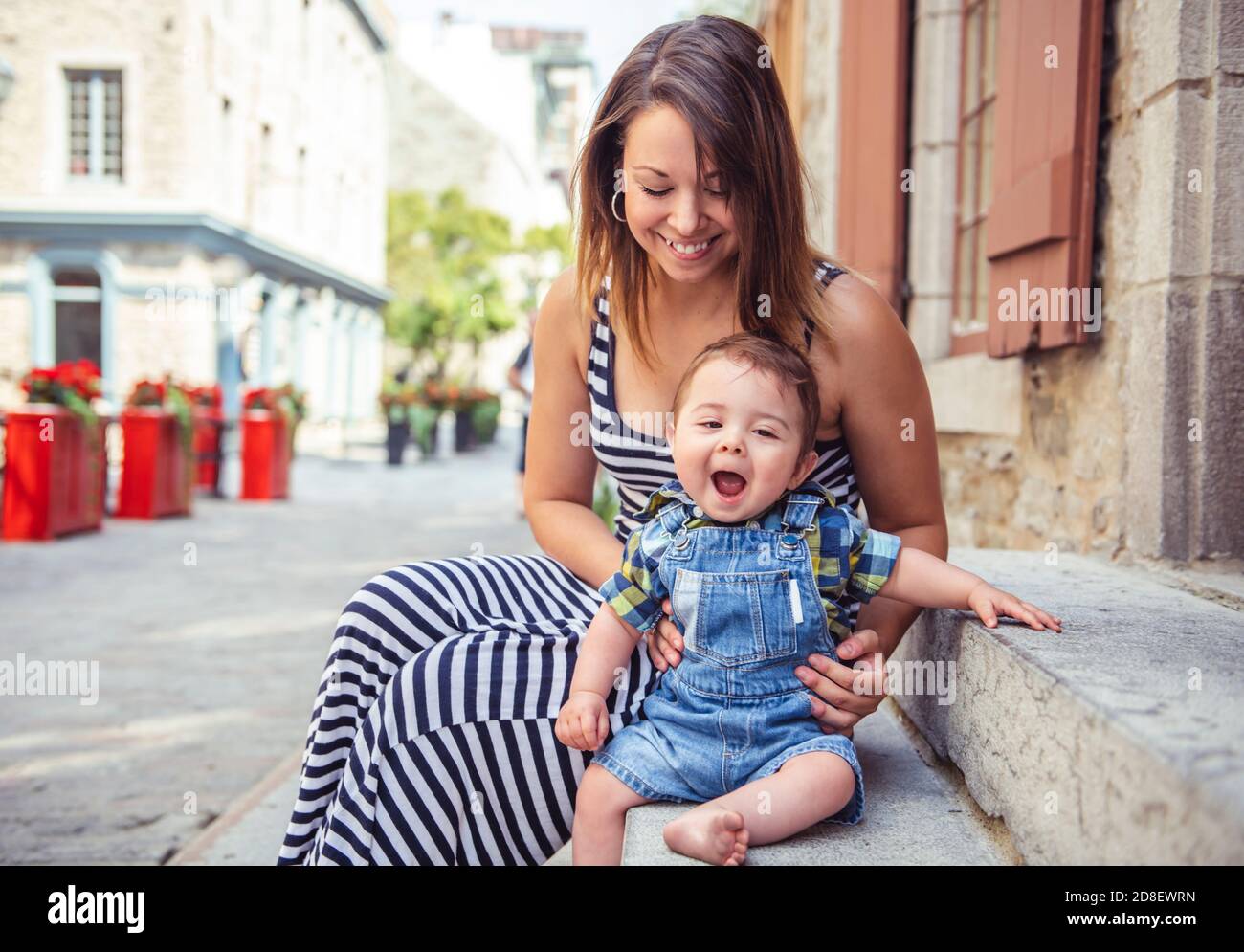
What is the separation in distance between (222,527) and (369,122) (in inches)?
956

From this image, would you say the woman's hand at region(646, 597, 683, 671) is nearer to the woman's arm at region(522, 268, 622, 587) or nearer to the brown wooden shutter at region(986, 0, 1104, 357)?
the woman's arm at region(522, 268, 622, 587)

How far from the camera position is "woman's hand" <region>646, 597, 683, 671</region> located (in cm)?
190

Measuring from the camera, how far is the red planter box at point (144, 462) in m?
10.6

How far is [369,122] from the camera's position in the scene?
3231 centimetres

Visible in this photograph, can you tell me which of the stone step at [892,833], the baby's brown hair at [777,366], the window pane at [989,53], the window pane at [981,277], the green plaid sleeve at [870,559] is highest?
the window pane at [989,53]

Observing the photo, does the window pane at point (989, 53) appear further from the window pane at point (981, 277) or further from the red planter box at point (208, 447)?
the red planter box at point (208, 447)

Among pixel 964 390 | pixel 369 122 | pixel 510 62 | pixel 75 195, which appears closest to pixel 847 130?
pixel 964 390

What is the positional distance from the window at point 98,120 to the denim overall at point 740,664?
2098 cm

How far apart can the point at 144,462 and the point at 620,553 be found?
30.9ft

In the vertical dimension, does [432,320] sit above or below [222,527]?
above

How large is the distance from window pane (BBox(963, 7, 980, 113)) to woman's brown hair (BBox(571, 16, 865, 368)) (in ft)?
9.88

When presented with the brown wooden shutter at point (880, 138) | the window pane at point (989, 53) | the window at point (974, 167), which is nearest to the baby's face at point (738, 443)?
the window at point (974, 167)

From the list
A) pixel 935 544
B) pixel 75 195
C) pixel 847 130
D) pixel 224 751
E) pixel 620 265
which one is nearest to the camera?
pixel 935 544
